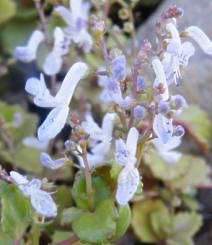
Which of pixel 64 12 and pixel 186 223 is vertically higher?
pixel 64 12

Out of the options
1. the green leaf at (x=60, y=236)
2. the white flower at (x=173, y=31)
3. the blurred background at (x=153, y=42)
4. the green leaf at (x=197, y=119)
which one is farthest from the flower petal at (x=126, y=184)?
the green leaf at (x=197, y=119)

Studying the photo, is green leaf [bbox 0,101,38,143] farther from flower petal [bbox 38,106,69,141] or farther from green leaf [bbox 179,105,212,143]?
flower petal [bbox 38,106,69,141]

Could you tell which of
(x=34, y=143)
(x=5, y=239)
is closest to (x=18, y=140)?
(x=34, y=143)

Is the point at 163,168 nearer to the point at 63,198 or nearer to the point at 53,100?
the point at 63,198

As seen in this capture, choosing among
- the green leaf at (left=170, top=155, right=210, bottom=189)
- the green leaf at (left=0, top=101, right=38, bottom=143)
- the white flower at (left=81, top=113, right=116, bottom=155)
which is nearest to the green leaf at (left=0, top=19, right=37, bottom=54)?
the green leaf at (left=0, top=101, right=38, bottom=143)

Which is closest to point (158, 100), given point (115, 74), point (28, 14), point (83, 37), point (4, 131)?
point (115, 74)
